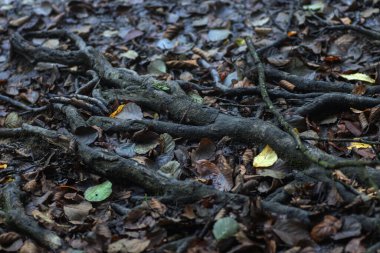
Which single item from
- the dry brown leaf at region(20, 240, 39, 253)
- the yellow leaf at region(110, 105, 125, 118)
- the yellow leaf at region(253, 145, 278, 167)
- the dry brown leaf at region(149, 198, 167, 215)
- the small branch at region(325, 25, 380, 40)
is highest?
the small branch at region(325, 25, 380, 40)

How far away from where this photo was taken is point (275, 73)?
5.00m

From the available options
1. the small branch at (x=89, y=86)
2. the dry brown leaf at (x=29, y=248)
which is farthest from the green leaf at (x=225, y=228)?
the small branch at (x=89, y=86)

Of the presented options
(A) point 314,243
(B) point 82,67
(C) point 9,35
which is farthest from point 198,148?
(C) point 9,35

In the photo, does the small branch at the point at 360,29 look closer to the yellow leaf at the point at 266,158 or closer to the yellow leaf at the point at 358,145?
the yellow leaf at the point at 358,145

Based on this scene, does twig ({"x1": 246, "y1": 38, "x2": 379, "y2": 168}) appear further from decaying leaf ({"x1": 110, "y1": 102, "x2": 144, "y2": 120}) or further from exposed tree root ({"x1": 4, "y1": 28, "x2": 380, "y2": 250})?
decaying leaf ({"x1": 110, "y1": 102, "x2": 144, "y2": 120})

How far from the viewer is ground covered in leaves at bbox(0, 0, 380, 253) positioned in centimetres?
331

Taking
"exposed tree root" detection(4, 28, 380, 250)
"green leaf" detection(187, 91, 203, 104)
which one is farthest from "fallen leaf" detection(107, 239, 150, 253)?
"green leaf" detection(187, 91, 203, 104)

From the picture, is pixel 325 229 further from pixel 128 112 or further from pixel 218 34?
pixel 218 34

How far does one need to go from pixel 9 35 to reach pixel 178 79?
2.74 m

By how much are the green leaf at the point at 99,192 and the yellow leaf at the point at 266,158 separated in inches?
46.5

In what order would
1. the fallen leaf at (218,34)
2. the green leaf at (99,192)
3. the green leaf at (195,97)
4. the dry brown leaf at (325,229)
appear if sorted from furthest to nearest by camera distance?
1. the fallen leaf at (218,34)
2. the green leaf at (195,97)
3. the green leaf at (99,192)
4. the dry brown leaf at (325,229)

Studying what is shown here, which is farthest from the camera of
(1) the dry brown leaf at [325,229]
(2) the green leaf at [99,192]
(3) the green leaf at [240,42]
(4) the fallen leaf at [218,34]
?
(4) the fallen leaf at [218,34]

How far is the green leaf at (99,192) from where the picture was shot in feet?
12.5

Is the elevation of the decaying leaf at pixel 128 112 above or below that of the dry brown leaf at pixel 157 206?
below
